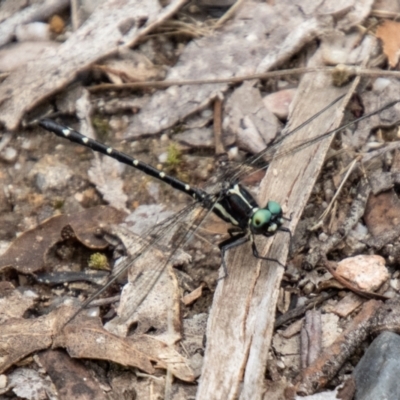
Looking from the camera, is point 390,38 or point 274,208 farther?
point 390,38

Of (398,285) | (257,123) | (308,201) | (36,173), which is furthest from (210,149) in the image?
(398,285)

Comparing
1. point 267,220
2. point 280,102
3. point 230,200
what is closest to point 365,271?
point 267,220

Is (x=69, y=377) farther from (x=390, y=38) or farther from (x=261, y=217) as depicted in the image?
(x=390, y=38)

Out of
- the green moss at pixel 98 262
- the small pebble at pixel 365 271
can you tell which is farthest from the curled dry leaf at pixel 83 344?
the small pebble at pixel 365 271

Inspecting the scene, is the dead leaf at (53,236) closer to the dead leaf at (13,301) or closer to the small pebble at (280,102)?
the dead leaf at (13,301)

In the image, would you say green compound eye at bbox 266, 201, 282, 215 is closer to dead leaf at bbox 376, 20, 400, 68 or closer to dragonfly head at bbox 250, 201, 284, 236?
dragonfly head at bbox 250, 201, 284, 236

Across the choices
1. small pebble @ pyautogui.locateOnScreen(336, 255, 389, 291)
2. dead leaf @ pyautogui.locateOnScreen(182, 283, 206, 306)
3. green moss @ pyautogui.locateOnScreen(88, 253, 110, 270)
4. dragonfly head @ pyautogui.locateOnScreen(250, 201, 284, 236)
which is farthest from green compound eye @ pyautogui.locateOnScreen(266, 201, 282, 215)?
Answer: green moss @ pyautogui.locateOnScreen(88, 253, 110, 270)
